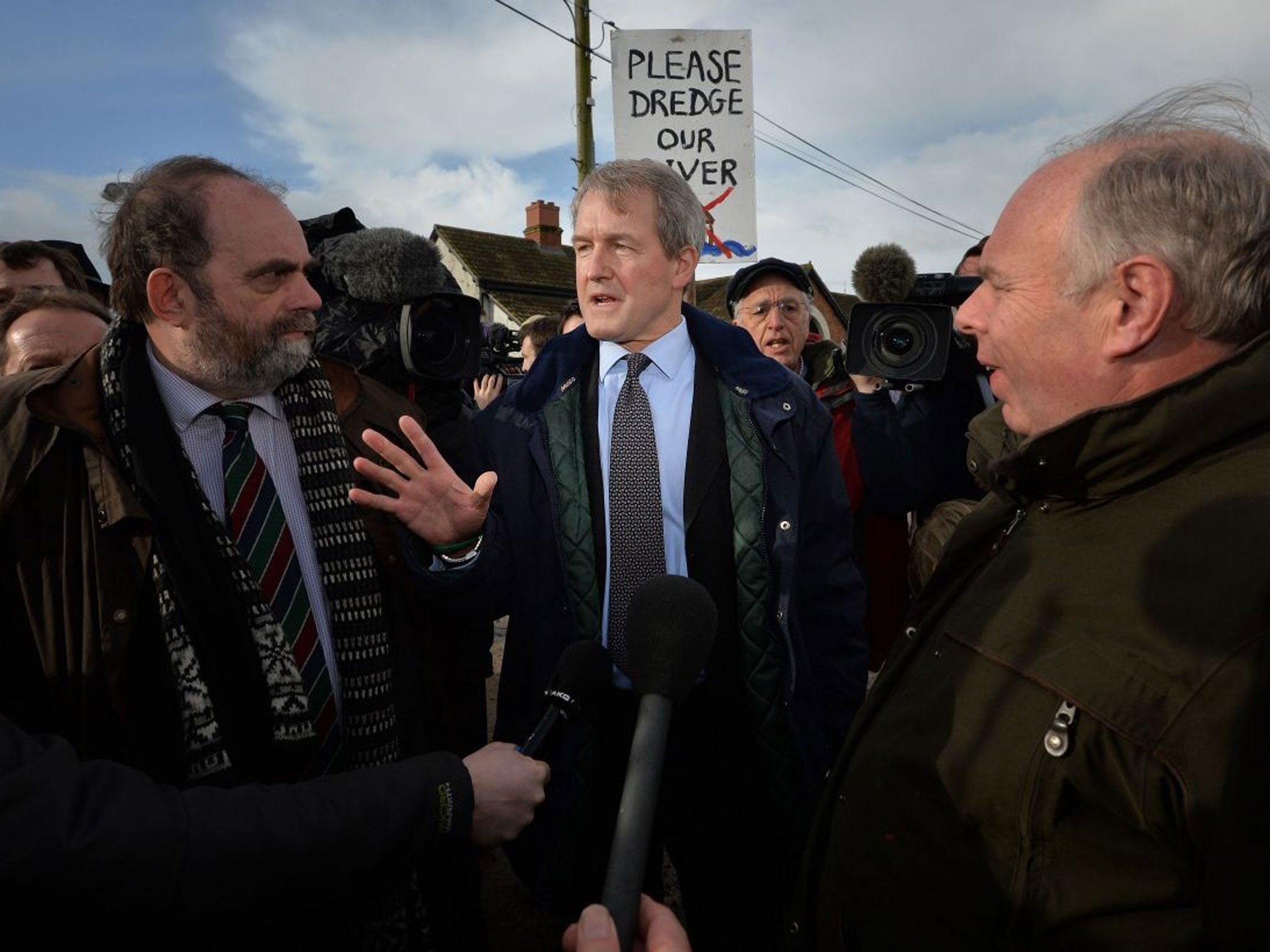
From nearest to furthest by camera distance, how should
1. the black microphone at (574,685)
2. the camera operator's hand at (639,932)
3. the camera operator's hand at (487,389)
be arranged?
1. the camera operator's hand at (639,932)
2. the black microphone at (574,685)
3. the camera operator's hand at (487,389)

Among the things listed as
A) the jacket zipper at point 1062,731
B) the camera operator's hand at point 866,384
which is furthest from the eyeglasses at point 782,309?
the jacket zipper at point 1062,731

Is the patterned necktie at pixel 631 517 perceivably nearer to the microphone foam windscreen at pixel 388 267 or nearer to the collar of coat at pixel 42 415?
the microphone foam windscreen at pixel 388 267

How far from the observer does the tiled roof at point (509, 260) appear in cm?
2217

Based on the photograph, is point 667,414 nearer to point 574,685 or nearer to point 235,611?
point 574,685

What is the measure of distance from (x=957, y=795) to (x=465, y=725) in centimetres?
155

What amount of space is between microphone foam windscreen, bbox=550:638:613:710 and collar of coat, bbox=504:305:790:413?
1.02 m

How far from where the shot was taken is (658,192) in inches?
93.7

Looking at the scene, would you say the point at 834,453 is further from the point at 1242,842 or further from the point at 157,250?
the point at 157,250

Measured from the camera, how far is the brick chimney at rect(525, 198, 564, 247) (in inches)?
965

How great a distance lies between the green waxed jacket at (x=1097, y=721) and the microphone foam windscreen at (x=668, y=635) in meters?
0.40

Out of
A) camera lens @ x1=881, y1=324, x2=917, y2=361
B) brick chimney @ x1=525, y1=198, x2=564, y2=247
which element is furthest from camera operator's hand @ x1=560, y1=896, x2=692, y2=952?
brick chimney @ x1=525, y1=198, x2=564, y2=247

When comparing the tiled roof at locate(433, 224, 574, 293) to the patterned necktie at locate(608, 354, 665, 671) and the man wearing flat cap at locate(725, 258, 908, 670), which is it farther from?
the patterned necktie at locate(608, 354, 665, 671)

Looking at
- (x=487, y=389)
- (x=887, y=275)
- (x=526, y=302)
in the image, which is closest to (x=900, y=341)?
(x=887, y=275)

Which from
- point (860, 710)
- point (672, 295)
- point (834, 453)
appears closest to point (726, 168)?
point (672, 295)
